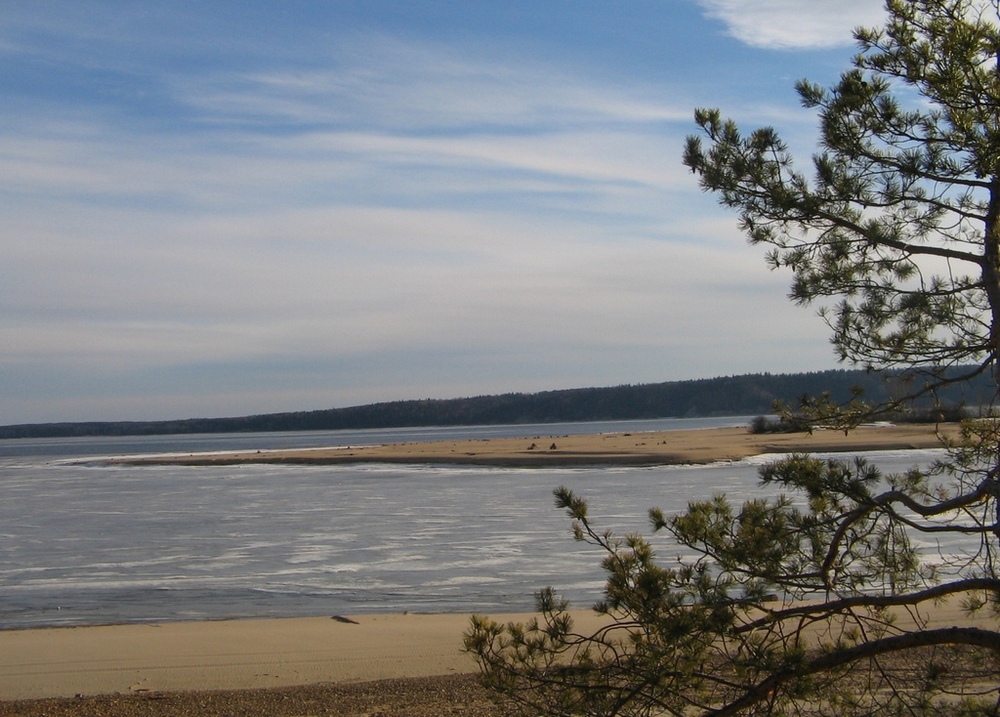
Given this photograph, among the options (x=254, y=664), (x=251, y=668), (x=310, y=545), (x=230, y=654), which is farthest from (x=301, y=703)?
(x=310, y=545)

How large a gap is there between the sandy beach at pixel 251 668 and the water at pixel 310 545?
0.96 m

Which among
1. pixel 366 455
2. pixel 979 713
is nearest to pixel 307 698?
pixel 979 713

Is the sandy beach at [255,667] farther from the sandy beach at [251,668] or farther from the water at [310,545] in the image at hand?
the water at [310,545]

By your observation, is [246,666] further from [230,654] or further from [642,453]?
[642,453]

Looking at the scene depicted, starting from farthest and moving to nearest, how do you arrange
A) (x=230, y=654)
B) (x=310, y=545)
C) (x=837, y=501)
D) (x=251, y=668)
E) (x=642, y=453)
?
(x=642, y=453) < (x=310, y=545) < (x=230, y=654) < (x=251, y=668) < (x=837, y=501)

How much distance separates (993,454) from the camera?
522 cm

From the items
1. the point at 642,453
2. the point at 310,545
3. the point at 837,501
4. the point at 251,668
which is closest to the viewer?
the point at 837,501

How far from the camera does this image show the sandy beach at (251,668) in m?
7.73

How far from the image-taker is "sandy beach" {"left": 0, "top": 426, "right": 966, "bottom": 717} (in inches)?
304

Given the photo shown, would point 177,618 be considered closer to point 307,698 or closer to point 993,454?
point 307,698

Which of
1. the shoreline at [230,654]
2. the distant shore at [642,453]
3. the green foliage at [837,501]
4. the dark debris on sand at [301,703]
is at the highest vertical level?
the green foliage at [837,501]

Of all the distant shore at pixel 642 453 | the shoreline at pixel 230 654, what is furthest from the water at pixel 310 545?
the distant shore at pixel 642 453

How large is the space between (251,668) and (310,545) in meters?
9.15

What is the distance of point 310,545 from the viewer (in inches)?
714
